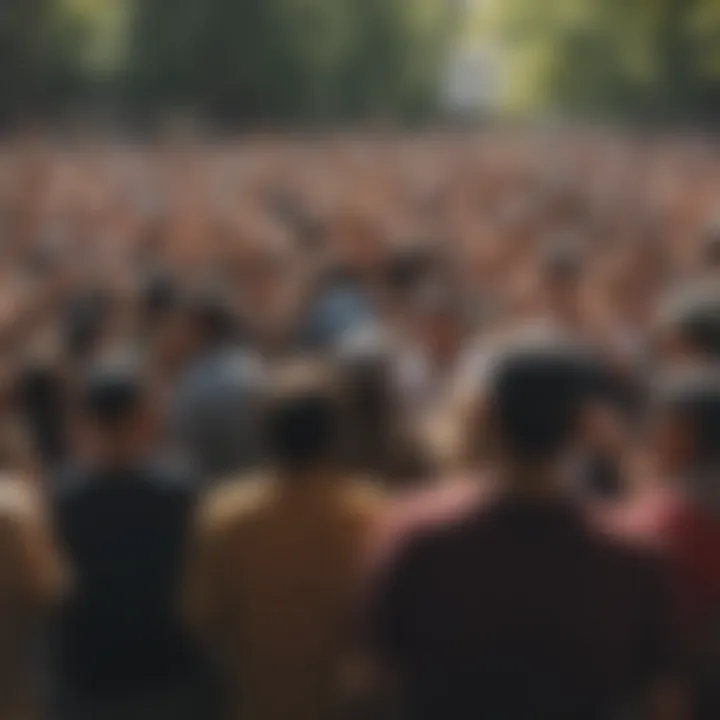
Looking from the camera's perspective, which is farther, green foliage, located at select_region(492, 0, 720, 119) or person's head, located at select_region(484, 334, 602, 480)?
green foliage, located at select_region(492, 0, 720, 119)

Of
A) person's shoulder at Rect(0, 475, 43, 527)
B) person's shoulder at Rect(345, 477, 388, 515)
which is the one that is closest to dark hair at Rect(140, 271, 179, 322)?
person's shoulder at Rect(0, 475, 43, 527)

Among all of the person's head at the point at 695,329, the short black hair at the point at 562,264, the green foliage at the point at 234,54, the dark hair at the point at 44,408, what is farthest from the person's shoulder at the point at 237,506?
the green foliage at the point at 234,54

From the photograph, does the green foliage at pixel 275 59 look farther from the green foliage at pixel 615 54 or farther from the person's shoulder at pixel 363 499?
the person's shoulder at pixel 363 499

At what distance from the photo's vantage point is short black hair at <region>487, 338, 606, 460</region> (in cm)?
321

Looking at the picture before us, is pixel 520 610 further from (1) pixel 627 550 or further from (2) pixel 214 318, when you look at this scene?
(2) pixel 214 318

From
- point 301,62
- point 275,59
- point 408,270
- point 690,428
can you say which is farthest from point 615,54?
point 690,428

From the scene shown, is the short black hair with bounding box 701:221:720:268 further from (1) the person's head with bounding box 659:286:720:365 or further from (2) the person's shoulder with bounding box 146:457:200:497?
(2) the person's shoulder with bounding box 146:457:200:497

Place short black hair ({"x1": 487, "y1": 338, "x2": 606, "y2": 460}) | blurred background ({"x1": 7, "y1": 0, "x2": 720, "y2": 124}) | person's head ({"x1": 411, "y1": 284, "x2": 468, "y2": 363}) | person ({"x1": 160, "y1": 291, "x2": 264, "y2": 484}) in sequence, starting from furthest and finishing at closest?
1. blurred background ({"x1": 7, "y1": 0, "x2": 720, "y2": 124})
2. person's head ({"x1": 411, "y1": 284, "x2": 468, "y2": 363})
3. person ({"x1": 160, "y1": 291, "x2": 264, "y2": 484})
4. short black hair ({"x1": 487, "y1": 338, "x2": 606, "y2": 460})

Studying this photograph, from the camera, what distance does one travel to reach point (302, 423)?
11.8 ft

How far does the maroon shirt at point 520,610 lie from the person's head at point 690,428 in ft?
0.71

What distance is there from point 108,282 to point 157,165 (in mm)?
14052

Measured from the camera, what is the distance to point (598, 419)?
165 inches

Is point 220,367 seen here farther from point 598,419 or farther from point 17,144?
point 17,144

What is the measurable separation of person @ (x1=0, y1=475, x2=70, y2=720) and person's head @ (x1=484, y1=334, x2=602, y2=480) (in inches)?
34.0
